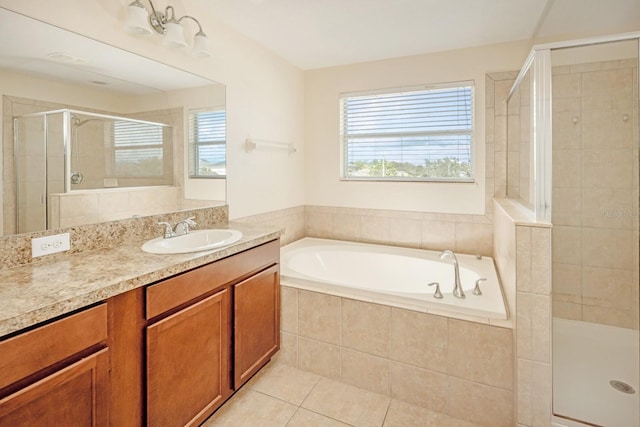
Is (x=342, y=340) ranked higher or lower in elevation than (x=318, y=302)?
lower

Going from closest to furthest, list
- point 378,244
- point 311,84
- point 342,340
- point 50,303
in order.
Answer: point 50,303, point 342,340, point 378,244, point 311,84

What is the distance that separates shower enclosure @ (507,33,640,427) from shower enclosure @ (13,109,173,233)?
2125 millimetres

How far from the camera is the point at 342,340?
2.05m

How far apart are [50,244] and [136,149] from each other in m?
0.67

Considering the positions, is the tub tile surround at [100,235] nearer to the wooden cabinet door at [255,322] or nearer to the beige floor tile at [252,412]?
the wooden cabinet door at [255,322]

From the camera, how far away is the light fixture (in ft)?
5.35

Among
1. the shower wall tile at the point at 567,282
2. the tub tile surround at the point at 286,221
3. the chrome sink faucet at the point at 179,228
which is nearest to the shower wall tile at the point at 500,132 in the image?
the shower wall tile at the point at 567,282

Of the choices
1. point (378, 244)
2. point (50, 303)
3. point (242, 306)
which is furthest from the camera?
point (378, 244)


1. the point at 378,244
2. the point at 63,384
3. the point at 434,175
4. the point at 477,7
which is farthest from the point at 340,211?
the point at 63,384

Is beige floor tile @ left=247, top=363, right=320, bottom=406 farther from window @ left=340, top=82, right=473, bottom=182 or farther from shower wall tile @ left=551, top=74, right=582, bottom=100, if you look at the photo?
shower wall tile @ left=551, top=74, right=582, bottom=100

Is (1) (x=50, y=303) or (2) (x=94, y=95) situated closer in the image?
(1) (x=50, y=303)

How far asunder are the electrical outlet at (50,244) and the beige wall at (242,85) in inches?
36.8

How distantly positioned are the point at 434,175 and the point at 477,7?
1.30 m

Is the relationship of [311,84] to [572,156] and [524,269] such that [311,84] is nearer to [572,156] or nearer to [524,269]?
[572,156]
